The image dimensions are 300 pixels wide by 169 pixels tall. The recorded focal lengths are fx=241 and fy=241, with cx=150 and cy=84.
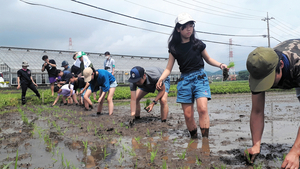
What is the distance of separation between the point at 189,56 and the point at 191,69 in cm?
20

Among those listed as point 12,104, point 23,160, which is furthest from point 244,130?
point 12,104

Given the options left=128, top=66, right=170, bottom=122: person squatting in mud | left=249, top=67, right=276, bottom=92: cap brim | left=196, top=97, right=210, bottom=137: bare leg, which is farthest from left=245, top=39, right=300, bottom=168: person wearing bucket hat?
left=128, top=66, right=170, bottom=122: person squatting in mud

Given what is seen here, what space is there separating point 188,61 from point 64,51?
118 feet

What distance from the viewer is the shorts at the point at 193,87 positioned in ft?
12.0

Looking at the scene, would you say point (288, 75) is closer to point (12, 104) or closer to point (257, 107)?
point (257, 107)

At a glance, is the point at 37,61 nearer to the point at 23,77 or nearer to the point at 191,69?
the point at 23,77

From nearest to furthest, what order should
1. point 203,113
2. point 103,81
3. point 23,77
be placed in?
1. point 203,113
2. point 103,81
3. point 23,77

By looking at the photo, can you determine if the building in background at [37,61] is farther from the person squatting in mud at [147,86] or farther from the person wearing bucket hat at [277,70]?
the person wearing bucket hat at [277,70]

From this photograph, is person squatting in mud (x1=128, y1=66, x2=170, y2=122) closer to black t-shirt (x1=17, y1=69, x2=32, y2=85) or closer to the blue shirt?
the blue shirt

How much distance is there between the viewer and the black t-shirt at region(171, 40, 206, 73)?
3.69 meters

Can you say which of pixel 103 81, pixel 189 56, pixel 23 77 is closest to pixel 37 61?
pixel 23 77

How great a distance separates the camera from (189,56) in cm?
368

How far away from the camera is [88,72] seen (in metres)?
6.16

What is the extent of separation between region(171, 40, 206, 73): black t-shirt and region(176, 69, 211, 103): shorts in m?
0.09
